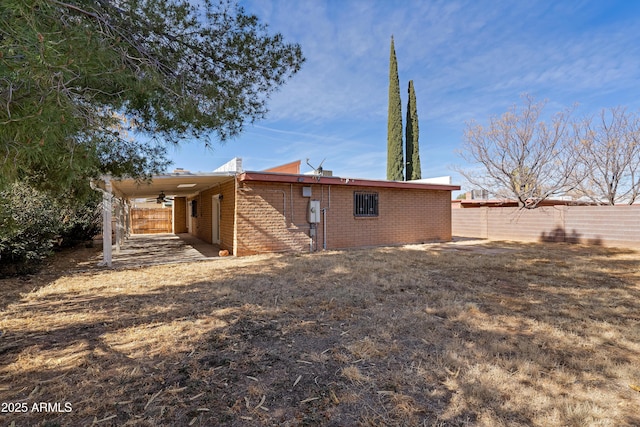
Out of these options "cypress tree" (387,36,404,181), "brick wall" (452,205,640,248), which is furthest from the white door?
"cypress tree" (387,36,404,181)

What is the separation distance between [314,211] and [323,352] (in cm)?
752

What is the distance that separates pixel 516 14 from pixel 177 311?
1142cm

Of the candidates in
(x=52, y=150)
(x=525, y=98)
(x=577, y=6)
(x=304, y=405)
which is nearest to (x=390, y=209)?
(x=577, y=6)

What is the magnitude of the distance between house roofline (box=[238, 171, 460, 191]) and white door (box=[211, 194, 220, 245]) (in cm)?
390

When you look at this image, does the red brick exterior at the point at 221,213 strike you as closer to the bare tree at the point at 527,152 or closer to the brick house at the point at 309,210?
the brick house at the point at 309,210

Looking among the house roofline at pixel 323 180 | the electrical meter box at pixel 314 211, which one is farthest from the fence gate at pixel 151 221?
the electrical meter box at pixel 314 211

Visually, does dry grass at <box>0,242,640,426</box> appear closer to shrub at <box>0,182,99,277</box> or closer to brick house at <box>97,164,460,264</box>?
shrub at <box>0,182,99,277</box>

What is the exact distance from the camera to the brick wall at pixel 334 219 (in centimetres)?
964

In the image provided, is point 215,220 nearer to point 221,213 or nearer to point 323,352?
point 221,213

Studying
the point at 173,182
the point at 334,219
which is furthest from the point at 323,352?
the point at 173,182

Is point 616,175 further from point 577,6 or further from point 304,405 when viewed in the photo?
point 304,405

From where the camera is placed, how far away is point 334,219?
11164mm

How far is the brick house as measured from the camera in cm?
956

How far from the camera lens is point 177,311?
14.2 feet
